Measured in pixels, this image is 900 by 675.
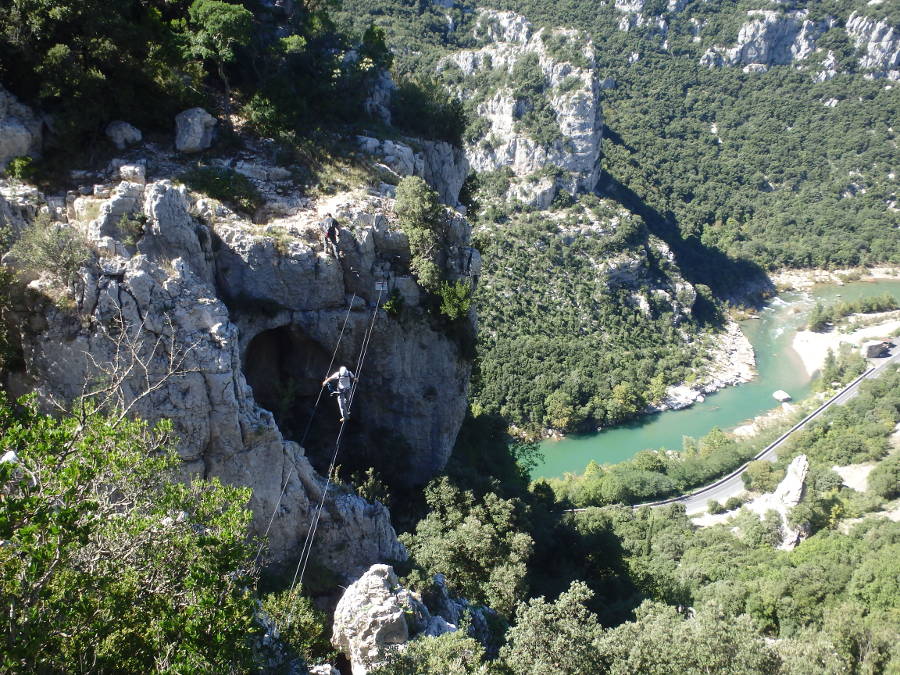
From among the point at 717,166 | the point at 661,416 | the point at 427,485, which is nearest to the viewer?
the point at 427,485

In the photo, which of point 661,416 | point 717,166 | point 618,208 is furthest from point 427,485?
point 717,166

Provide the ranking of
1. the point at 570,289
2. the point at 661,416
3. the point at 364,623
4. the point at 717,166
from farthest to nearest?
1. the point at 717,166
2. the point at 570,289
3. the point at 661,416
4. the point at 364,623

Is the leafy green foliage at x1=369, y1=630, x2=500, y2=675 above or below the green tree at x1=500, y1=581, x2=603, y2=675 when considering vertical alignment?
above

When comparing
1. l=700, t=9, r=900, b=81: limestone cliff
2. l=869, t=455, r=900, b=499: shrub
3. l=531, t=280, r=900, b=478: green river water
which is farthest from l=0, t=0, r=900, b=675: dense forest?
l=700, t=9, r=900, b=81: limestone cliff

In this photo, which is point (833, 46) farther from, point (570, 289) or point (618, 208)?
point (570, 289)

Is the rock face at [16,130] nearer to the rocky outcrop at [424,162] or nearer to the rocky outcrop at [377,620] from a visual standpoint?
the rocky outcrop at [424,162]

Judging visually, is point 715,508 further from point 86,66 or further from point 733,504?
point 86,66

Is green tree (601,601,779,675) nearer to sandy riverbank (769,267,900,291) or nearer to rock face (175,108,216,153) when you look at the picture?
rock face (175,108,216,153)

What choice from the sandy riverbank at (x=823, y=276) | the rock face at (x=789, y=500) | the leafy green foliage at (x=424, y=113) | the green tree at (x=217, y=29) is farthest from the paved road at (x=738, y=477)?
the green tree at (x=217, y=29)
